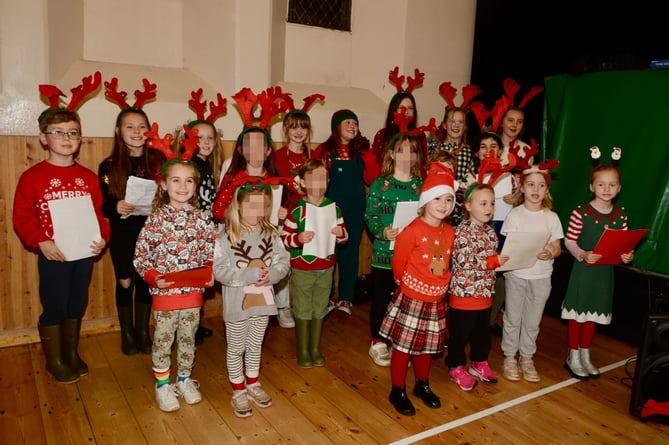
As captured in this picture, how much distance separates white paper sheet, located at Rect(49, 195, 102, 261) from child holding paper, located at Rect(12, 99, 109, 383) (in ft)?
0.05

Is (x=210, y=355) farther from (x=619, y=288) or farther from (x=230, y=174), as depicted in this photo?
(x=619, y=288)

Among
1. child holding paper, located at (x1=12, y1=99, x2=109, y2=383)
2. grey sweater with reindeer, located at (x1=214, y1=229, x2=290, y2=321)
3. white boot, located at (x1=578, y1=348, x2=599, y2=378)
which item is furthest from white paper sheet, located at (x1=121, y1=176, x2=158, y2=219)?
white boot, located at (x1=578, y1=348, x2=599, y2=378)

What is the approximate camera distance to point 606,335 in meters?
4.11

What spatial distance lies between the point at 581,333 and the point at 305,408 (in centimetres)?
190

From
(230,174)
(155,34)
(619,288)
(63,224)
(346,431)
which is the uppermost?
(155,34)

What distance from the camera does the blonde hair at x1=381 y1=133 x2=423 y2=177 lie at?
3.25 meters

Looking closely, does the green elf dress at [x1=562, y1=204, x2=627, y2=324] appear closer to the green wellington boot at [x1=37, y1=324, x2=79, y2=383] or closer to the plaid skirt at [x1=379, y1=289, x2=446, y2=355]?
the plaid skirt at [x1=379, y1=289, x2=446, y2=355]

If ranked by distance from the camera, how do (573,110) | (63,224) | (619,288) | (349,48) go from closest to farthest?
(63,224), (619,288), (573,110), (349,48)

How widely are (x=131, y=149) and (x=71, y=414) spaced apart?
1.55 meters

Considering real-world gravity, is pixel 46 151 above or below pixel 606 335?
above

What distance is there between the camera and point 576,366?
134 inches

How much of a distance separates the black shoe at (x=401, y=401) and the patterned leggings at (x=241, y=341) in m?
0.79

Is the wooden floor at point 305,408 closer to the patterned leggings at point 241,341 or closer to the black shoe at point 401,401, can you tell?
the black shoe at point 401,401

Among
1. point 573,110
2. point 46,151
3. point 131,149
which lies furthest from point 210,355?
point 573,110
